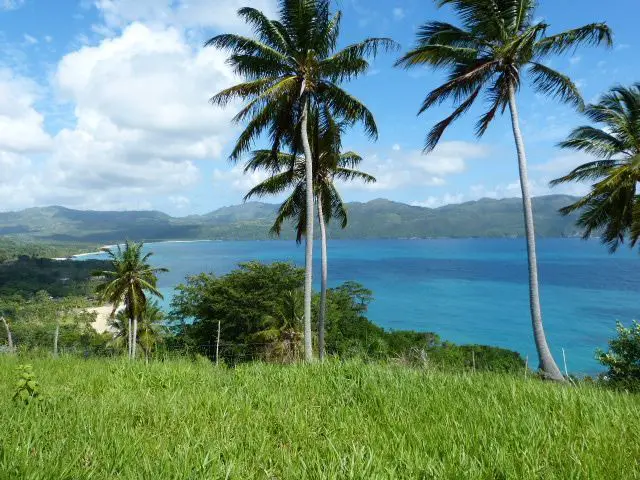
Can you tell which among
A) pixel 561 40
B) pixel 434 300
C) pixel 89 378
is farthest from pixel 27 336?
pixel 434 300

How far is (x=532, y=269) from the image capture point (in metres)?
11.4

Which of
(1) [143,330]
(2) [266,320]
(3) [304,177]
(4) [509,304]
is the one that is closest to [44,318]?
(1) [143,330]

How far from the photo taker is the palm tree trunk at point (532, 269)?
10.6 metres

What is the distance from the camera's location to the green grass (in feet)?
8.39

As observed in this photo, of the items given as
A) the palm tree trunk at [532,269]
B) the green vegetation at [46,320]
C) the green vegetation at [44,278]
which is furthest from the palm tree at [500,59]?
the green vegetation at [44,278]

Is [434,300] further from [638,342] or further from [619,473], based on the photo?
[619,473]

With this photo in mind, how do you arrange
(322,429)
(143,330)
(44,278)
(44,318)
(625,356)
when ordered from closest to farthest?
(322,429) → (625,356) → (143,330) → (44,318) → (44,278)

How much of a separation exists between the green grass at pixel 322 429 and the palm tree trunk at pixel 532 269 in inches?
271

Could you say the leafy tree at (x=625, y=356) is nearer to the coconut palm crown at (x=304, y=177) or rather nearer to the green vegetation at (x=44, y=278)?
the coconut palm crown at (x=304, y=177)

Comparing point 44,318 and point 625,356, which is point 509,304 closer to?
point 625,356

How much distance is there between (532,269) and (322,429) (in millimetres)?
9995

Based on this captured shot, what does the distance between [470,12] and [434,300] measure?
82938mm

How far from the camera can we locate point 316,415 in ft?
12.3

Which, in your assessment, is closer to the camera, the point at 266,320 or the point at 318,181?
the point at 318,181
